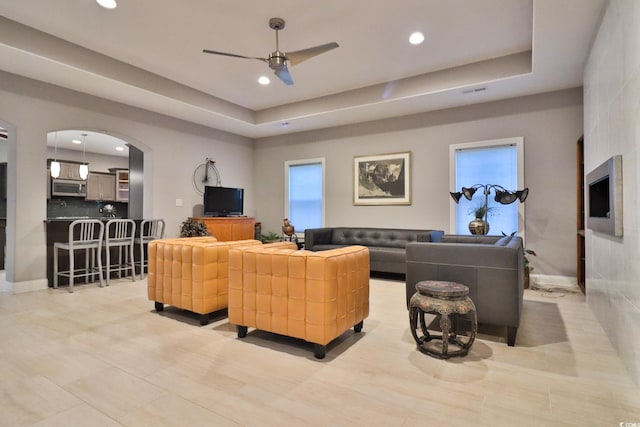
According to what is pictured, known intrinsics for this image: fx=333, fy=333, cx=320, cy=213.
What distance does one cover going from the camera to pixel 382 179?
6.25 m

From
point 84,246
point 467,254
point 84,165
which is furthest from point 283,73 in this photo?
point 84,165

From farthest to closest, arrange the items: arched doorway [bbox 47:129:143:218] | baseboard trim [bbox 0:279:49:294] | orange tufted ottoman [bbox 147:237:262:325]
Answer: arched doorway [bbox 47:129:143:218], baseboard trim [bbox 0:279:49:294], orange tufted ottoman [bbox 147:237:262:325]

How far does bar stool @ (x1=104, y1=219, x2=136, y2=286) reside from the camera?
4.81 m

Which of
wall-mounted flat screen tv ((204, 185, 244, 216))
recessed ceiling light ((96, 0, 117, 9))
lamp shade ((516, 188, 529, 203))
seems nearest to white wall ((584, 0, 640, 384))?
lamp shade ((516, 188, 529, 203))

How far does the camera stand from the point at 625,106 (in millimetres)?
2244

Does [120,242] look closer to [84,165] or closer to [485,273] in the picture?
[84,165]

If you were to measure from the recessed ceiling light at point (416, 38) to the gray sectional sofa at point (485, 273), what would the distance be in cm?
250

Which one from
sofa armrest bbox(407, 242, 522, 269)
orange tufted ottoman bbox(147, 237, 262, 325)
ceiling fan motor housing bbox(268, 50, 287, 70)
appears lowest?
orange tufted ottoman bbox(147, 237, 262, 325)

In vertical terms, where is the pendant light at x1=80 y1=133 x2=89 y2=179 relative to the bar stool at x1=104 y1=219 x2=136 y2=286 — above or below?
above

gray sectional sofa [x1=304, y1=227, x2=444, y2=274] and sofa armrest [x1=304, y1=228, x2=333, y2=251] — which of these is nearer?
gray sectional sofa [x1=304, y1=227, x2=444, y2=274]

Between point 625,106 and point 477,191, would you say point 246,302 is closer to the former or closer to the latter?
point 625,106

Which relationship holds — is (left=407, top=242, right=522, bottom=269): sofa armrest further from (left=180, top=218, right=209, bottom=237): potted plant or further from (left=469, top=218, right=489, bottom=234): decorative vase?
(left=180, top=218, right=209, bottom=237): potted plant

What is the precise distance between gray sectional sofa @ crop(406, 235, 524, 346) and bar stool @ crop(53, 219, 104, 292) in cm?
433

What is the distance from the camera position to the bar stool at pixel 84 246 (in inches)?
172
